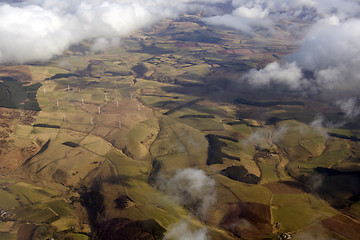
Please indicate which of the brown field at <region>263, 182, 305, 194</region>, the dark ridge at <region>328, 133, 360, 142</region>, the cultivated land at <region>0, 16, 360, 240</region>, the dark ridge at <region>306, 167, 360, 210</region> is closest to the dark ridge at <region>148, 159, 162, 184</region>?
the cultivated land at <region>0, 16, 360, 240</region>

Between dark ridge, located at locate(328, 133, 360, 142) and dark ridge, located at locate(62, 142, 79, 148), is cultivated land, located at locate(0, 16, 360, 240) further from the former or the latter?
dark ridge, located at locate(328, 133, 360, 142)

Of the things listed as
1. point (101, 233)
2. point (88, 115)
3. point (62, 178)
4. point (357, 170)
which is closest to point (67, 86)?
point (88, 115)

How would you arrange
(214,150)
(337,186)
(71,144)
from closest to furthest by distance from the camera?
1. (337,186)
2. (214,150)
3. (71,144)

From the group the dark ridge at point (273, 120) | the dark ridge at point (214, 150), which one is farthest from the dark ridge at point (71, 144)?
the dark ridge at point (273, 120)

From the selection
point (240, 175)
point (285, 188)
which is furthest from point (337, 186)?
point (240, 175)

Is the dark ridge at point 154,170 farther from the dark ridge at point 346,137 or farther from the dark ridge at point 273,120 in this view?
the dark ridge at point 346,137

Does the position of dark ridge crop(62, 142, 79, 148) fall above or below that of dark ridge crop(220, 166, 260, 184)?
below

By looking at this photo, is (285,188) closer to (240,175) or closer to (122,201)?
(240,175)
